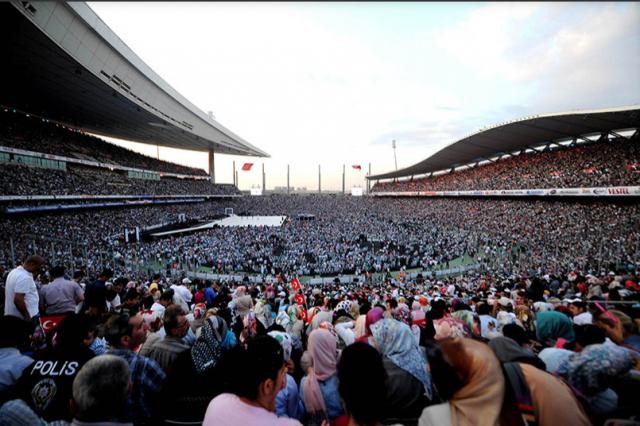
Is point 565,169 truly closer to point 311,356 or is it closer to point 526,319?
point 526,319

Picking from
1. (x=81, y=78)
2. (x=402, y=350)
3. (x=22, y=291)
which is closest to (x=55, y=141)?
(x=81, y=78)

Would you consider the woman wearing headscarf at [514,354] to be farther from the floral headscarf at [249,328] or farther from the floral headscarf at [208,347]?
the floral headscarf at [249,328]

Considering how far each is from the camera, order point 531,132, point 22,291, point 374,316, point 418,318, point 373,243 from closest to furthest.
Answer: point 374,316 < point 22,291 < point 418,318 < point 373,243 < point 531,132

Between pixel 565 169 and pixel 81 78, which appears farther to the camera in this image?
pixel 565 169

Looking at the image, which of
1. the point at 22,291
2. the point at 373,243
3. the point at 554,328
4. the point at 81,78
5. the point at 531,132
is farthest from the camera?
the point at 531,132

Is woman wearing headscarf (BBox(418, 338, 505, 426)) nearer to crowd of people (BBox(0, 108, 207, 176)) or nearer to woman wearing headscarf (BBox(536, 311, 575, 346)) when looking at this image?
woman wearing headscarf (BBox(536, 311, 575, 346))

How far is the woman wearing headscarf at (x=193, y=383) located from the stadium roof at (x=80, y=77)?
1542 cm

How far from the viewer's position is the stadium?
1678 millimetres

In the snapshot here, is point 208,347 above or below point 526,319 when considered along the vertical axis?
above

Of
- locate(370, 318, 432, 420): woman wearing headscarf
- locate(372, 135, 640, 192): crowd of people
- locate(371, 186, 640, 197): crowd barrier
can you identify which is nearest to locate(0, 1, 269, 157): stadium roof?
locate(370, 318, 432, 420): woman wearing headscarf

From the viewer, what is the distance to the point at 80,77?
19906mm

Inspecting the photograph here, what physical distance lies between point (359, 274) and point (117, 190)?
28.8m

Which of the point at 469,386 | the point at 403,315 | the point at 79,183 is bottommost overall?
the point at 403,315

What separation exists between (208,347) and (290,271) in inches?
612
